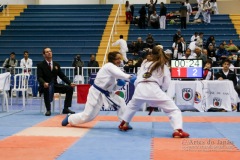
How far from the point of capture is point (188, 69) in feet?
44.7

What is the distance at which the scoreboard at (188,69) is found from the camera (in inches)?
537

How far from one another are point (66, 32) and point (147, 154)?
21.5 metres

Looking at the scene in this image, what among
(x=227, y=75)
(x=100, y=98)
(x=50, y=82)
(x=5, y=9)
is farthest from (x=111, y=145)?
(x=5, y=9)

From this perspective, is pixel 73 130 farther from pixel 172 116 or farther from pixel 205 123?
pixel 205 123

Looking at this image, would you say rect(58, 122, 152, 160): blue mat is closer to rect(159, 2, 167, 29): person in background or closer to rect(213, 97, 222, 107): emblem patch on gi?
rect(213, 97, 222, 107): emblem patch on gi

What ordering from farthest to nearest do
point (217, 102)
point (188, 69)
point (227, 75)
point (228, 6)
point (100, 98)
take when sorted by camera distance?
point (228, 6), point (227, 75), point (188, 69), point (217, 102), point (100, 98)

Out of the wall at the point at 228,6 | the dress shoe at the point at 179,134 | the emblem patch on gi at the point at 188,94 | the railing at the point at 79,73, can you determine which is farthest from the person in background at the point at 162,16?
the dress shoe at the point at 179,134

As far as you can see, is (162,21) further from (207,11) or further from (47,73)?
(47,73)

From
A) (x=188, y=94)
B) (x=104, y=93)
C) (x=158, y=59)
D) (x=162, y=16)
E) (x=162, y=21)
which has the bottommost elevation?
(x=188, y=94)

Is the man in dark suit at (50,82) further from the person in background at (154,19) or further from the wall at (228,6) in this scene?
the wall at (228,6)

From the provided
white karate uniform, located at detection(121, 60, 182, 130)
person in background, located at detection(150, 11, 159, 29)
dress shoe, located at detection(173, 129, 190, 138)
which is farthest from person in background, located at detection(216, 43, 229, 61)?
dress shoe, located at detection(173, 129, 190, 138)

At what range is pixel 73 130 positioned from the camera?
8688mm

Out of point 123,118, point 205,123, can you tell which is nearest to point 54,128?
point 123,118

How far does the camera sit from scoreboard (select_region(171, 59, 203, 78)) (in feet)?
44.7
